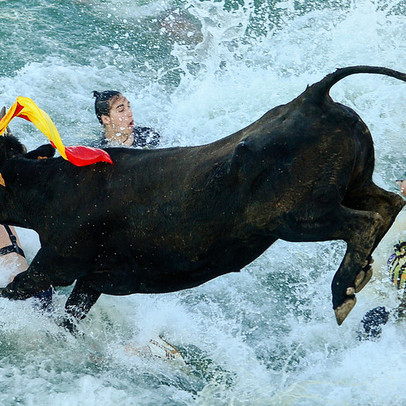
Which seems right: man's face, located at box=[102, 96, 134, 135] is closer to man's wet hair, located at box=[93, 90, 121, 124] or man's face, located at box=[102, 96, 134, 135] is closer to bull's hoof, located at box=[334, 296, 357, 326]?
man's wet hair, located at box=[93, 90, 121, 124]

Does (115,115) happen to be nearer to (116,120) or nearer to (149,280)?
(116,120)

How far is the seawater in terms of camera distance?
404cm

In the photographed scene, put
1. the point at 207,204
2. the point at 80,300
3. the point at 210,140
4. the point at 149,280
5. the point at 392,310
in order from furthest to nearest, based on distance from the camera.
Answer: the point at 210,140 → the point at 392,310 → the point at 80,300 → the point at 149,280 → the point at 207,204

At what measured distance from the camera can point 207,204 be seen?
125 inches

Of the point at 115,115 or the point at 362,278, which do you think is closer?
the point at 362,278

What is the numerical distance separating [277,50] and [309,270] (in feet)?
9.69

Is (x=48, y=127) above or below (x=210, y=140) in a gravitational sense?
above

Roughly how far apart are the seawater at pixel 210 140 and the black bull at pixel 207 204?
18.7 inches

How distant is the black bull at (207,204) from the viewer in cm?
294

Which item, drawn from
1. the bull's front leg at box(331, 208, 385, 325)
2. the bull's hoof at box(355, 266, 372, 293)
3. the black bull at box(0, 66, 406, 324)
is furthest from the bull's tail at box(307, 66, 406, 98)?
the bull's hoof at box(355, 266, 372, 293)

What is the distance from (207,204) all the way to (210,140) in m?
2.93

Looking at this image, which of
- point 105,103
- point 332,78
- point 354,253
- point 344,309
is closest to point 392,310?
point 344,309

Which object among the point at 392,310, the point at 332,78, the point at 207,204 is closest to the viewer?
the point at 332,78

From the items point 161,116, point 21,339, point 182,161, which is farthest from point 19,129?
point 182,161
